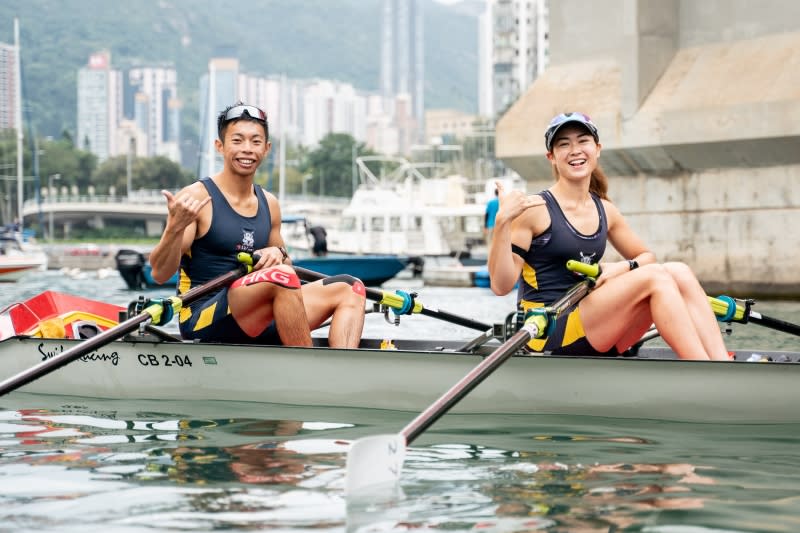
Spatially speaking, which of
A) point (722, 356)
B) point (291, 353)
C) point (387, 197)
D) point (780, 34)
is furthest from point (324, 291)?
point (387, 197)

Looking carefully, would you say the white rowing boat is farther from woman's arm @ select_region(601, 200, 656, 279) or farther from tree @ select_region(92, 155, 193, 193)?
tree @ select_region(92, 155, 193, 193)

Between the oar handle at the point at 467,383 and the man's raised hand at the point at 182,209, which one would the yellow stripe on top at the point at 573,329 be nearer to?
the oar handle at the point at 467,383

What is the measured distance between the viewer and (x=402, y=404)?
23.1 feet

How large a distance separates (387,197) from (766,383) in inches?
1917

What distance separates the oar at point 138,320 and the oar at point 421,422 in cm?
198

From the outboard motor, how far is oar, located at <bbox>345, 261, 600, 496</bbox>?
2658cm

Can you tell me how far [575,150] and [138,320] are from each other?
9.42ft

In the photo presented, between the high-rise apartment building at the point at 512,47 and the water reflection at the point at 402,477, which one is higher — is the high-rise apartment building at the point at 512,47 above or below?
above

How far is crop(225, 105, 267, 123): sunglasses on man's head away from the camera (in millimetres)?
7395

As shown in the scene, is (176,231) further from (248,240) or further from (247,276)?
(248,240)

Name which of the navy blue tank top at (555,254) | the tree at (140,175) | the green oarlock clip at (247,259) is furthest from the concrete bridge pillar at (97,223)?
the navy blue tank top at (555,254)

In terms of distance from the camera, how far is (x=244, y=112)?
7.44 meters

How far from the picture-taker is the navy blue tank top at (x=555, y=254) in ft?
22.4

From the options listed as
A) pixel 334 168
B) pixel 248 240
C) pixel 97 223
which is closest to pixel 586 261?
pixel 248 240
